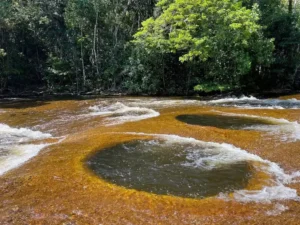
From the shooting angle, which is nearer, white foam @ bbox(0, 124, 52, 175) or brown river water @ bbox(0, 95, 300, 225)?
brown river water @ bbox(0, 95, 300, 225)

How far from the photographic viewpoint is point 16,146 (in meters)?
10.9

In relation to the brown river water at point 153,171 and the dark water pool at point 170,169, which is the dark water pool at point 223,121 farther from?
the dark water pool at point 170,169

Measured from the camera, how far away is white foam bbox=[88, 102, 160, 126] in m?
15.1

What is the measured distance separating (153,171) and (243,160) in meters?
2.67

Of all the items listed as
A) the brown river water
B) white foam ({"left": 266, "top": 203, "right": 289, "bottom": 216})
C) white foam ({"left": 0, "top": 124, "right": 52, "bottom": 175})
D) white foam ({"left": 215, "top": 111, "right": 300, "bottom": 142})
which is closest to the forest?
the brown river water

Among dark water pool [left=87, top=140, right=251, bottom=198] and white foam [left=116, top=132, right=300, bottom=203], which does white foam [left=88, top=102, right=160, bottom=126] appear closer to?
white foam [left=116, top=132, right=300, bottom=203]

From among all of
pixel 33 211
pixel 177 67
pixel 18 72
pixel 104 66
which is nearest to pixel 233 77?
pixel 177 67

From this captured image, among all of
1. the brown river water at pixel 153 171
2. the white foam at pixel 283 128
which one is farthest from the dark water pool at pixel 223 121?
the white foam at pixel 283 128

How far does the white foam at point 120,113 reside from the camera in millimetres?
15091

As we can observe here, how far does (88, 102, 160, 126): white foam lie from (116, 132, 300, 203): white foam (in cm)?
308

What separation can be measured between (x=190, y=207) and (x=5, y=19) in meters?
27.5

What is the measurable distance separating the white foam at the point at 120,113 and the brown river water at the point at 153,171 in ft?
0.99

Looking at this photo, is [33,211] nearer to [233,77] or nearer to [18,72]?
[233,77]

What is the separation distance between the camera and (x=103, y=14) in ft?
98.7
